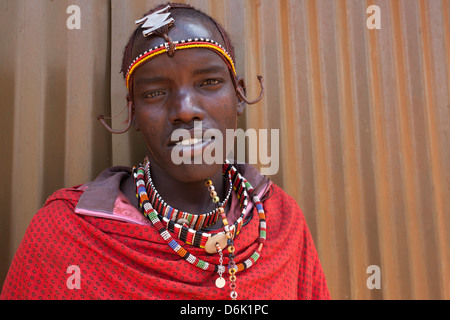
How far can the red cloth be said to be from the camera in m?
1.39

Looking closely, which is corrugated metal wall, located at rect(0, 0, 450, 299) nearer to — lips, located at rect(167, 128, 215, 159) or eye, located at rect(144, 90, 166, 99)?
eye, located at rect(144, 90, 166, 99)

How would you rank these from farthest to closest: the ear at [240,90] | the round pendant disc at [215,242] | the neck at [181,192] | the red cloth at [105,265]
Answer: the ear at [240,90] < the neck at [181,192] < the round pendant disc at [215,242] < the red cloth at [105,265]

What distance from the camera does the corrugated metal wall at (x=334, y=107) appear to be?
6.71 ft

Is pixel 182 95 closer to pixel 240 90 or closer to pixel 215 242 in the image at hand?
pixel 240 90

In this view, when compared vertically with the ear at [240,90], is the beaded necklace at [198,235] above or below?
below

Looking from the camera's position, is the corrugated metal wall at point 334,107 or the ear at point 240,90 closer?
the ear at point 240,90

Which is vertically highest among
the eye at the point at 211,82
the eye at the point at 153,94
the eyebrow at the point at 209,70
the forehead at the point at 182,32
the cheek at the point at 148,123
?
the forehead at the point at 182,32

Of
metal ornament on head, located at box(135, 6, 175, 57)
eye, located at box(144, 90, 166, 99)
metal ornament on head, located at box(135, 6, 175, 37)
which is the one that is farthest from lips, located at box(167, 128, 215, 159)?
metal ornament on head, located at box(135, 6, 175, 37)

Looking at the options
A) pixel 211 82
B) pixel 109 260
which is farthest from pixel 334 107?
pixel 109 260

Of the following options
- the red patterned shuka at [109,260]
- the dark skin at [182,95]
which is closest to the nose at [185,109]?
the dark skin at [182,95]

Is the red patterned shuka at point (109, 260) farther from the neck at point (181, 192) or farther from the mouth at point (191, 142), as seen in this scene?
the mouth at point (191, 142)

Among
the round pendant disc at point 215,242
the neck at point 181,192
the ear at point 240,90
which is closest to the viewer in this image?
the round pendant disc at point 215,242
